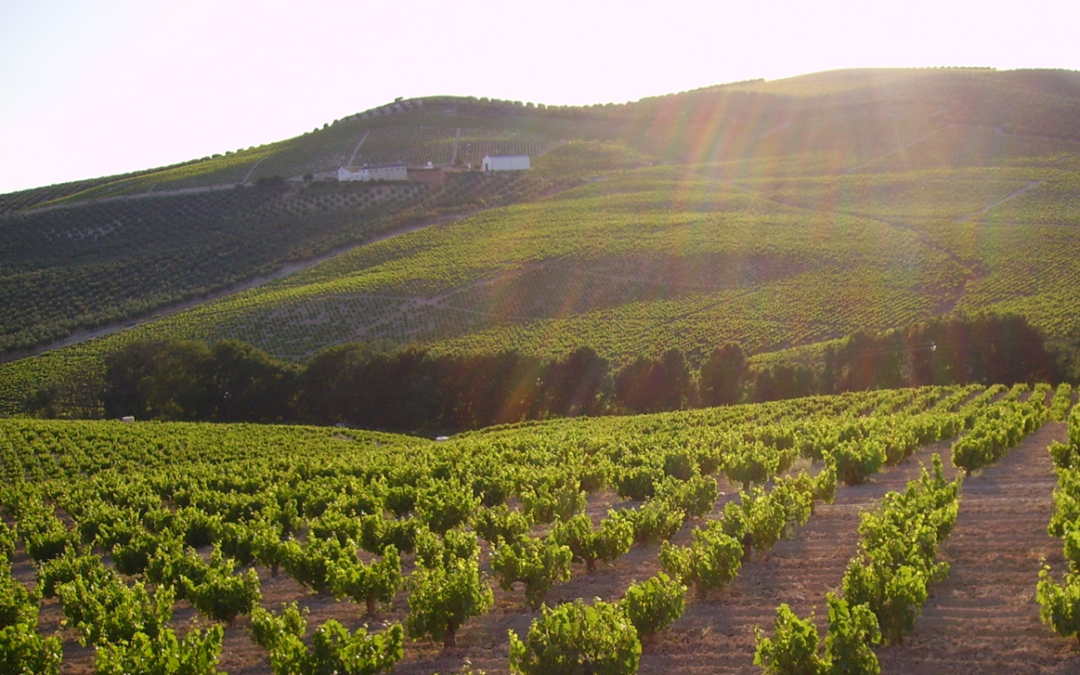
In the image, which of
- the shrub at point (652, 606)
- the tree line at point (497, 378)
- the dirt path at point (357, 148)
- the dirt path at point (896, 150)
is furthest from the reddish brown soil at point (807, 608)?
the dirt path at point (357, 148)

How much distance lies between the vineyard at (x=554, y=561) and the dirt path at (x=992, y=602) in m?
0.06

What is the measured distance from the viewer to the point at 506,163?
118 meters

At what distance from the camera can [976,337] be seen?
159ft

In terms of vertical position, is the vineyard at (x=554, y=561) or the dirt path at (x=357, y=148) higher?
the dirt path at (x=357, y=148)

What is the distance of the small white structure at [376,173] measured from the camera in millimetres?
111812

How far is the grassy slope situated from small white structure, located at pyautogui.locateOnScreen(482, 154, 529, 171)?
11.3 ft

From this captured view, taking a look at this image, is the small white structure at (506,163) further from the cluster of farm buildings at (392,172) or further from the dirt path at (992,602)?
the dirt path at (992,602)

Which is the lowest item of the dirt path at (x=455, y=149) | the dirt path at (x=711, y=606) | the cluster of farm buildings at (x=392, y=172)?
the dirt path at (x=711, y=606)

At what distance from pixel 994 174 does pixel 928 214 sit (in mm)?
18066

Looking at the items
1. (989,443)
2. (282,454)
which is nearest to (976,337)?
(989,443)

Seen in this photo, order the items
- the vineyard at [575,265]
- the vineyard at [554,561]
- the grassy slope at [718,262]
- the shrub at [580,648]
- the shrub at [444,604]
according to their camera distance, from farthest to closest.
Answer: the vineyard at [575,265] < the grassy slope at [718,262] < the shrub at [444,604] < the vineyard at [554,561] < the shrub at [580,648]

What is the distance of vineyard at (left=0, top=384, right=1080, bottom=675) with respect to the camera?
35.8ft

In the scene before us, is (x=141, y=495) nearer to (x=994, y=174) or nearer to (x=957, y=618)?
(x=957, y=618)

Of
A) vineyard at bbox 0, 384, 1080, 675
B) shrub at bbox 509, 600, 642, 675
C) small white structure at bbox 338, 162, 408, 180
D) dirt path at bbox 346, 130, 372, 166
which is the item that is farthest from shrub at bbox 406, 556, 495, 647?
dirt path at bbox 346, 130, 372, 166
